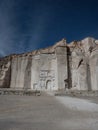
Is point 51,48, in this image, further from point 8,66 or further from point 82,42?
point 8,66

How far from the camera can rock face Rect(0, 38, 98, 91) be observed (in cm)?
3017

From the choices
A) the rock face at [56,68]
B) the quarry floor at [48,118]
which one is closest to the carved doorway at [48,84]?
the rock face at [56,68]

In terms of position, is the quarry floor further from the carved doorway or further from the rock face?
the carved doorway

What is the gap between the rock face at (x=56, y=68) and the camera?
30.2m

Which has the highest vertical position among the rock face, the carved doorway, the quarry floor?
the rock face

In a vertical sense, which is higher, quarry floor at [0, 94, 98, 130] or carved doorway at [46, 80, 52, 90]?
carved doorway at [46, 80, 52, 90]

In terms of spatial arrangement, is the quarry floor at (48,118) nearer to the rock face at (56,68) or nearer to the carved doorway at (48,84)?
the rock face at (56,68)

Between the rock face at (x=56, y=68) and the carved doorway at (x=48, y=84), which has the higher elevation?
the rock face at (x=56, y=68)

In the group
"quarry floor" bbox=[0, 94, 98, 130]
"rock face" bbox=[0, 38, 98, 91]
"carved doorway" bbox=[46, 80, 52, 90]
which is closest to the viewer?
"quarry floor" bbox=[0, 94, 98, 130]

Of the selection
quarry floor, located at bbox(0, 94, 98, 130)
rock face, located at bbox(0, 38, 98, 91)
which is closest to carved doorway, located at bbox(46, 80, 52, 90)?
rock face, located at bbox(0, 38, 98, 91)

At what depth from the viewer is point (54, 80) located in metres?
33.0

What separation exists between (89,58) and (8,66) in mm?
21046

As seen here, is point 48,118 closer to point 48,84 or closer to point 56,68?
point 56,68

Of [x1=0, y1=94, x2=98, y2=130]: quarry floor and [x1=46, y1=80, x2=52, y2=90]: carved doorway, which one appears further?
[x1=46, y1=80, x2=52, y2=90]: carved doorway
